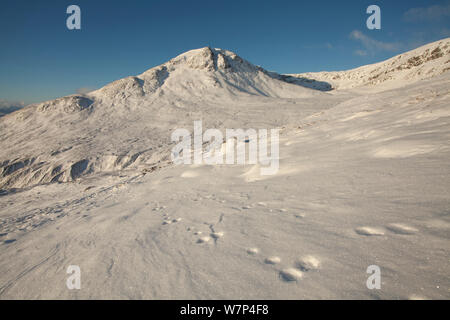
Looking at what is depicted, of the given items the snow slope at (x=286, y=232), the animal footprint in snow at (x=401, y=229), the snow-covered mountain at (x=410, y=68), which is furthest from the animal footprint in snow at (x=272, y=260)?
the snow-covered mountain at (x=410, y=68)

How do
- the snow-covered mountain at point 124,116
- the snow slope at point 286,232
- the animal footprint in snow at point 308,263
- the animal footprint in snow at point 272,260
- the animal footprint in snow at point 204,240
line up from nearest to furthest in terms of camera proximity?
1. the snow slope at point 286,232
2. the animal footprint in snow at point 308,263
3. the animal footprint in snow at point 272,260
4. the animal footprint in snow at point 204,240
5. the snow-covered mountain at point 124,116

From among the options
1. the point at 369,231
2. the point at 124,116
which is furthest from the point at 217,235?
the point at 124,116

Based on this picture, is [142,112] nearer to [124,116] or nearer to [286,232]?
[124,116]

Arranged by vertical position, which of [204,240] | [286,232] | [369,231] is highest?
[369,231]

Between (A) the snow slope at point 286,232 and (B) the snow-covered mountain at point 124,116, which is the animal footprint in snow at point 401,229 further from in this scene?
(B) the snow-covered mountain at point 124,116

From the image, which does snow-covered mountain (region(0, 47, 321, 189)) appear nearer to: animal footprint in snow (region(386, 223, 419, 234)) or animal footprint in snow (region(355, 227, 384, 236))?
animal footprint in snow (region(355, 227, 384, 236))

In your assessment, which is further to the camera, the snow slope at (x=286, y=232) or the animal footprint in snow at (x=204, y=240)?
the animal footprint in snow at (x=204, y=240)
